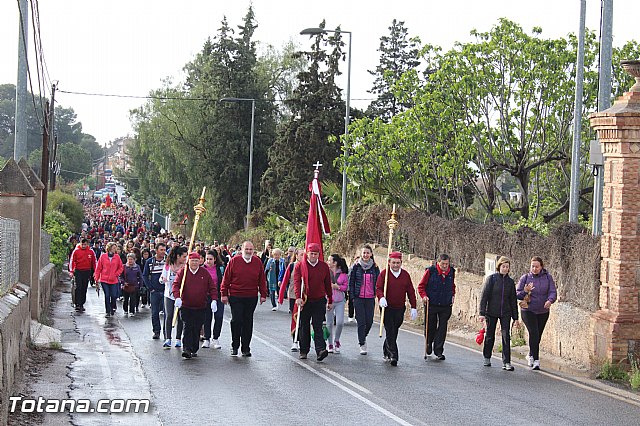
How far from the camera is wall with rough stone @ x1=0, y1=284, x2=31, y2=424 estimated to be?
32.3 feet

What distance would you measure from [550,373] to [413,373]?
209cm

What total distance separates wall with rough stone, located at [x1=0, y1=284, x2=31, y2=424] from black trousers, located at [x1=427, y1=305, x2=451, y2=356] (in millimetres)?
5995

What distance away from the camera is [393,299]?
16.2 metres

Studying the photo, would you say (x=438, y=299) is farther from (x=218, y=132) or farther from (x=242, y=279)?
(x=218, y=132)

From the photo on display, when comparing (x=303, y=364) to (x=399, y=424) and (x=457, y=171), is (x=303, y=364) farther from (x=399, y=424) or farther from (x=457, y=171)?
(x=457, y=171)

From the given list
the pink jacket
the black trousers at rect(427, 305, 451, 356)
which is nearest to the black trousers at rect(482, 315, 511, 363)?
the black trousers at rect(427, 305, 451, 356)

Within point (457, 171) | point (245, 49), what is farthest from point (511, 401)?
point (245, 49)

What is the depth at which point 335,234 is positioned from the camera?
35250 mm

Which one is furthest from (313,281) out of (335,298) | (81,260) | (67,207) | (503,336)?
(67,207)

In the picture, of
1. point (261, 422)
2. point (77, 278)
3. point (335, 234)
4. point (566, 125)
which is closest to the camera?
point (261, 422)

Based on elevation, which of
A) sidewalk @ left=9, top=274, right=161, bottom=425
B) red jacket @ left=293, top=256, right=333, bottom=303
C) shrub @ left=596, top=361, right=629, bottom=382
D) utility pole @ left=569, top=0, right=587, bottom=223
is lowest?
sidewalk @ left=9, top=274, right=161, bottom=425

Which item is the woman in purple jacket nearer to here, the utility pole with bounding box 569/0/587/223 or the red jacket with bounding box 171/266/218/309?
the utility pole with bounding box 569/0/587/223

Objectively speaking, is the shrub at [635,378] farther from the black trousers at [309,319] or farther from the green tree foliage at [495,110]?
the green tree foliage at [495,110]

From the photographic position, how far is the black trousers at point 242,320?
53.5ft
